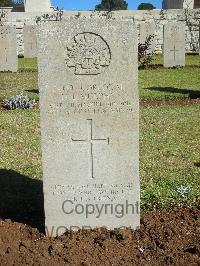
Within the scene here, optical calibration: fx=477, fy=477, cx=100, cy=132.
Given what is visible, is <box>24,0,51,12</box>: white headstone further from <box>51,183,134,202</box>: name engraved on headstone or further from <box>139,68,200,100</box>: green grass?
<box>51,183,134,202</box>: name engraved on headstone

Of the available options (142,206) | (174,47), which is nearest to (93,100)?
(142,206)

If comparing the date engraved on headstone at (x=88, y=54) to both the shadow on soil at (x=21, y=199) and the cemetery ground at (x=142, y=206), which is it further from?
the shadow on soil at (x=21, y=199)

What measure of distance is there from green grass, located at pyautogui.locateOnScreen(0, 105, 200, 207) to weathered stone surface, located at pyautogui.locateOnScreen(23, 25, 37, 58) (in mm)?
14157

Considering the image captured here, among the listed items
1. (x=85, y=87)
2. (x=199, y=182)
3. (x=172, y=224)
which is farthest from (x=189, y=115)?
(x=85, y=87)

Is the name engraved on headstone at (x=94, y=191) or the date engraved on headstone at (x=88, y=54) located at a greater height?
the date engraved on headstone at (x=88, y=54)

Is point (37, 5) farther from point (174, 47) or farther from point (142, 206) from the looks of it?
point (142, 206)

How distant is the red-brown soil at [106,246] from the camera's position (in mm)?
3441

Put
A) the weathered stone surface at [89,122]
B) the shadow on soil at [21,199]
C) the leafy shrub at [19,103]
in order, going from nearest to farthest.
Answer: the weathered stone surface at [89,122] → the shadow on soil at [21,199] → the leafy shrub at [19,103]

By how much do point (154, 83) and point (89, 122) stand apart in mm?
10183

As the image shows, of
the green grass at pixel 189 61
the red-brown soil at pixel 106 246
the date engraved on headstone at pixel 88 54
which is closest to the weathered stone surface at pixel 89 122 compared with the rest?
the date engraved on headstone at pixel 88 54

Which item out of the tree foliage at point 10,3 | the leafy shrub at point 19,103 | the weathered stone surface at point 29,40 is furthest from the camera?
the tree foliage at point 10,3

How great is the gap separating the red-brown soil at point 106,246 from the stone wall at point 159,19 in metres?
25.1

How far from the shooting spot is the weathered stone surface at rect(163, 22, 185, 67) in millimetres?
18484

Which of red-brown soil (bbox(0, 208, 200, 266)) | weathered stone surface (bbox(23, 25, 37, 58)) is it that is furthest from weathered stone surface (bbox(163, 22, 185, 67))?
red-brown soil (bbox(0, 208, 200, 266))
